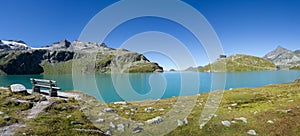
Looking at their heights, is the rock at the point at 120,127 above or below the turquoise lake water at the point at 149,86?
above

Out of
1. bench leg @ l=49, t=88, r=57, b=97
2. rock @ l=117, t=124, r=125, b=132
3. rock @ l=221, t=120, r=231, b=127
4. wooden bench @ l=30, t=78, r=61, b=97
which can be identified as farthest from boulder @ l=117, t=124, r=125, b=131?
bench leg @ l=49, t=88, r=57, b=97

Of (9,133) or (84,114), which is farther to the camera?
(84,114)

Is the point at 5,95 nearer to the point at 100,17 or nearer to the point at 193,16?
the point at 100,17

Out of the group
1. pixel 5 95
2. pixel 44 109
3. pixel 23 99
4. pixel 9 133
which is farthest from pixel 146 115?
pixel 5 95

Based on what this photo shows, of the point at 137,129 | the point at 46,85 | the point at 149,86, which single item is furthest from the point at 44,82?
the point at 149,86

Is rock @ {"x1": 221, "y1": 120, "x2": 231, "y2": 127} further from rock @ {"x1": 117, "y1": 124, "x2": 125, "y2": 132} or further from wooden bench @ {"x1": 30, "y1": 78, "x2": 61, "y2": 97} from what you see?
wooden bench @ {"x1": 30, "y1": 78, "x2": 61, "y2": 97}

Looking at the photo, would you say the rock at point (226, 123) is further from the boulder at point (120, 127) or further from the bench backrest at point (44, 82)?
the bench backrest at point (44, 82)

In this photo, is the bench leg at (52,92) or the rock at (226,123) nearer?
the rock at (226,123)

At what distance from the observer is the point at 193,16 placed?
11227 mm

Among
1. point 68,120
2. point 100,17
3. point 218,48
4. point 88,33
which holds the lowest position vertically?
point 68,120

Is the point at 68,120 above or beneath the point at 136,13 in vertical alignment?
beneath

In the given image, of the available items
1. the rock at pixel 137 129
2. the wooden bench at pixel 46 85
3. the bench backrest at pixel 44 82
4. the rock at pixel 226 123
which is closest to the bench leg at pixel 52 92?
the wooden bench at pixel 46 85

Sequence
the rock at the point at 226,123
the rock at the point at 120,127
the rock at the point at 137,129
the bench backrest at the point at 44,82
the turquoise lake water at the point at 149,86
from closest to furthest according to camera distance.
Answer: the rock at the point at 137,129 < the rock at the point at 120,127 < the rock at the point at 226,123 < the bench backrest at the point at 44,82 < the turquoise lake water at the point at 149,86

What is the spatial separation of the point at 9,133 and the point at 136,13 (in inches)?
356
